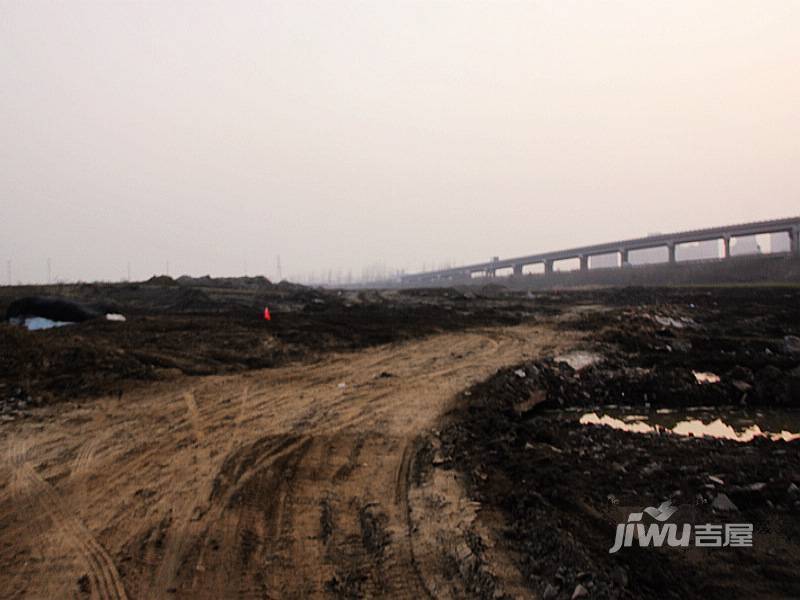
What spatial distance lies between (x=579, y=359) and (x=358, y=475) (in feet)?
22.5

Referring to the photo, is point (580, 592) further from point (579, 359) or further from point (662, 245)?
point (662, 245)

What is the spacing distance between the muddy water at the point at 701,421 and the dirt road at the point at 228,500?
2.50 m

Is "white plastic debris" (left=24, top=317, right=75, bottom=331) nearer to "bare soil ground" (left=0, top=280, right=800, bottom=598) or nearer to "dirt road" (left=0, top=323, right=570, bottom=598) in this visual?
"bare soil ground" (left=0, top=280, right=800, bottom=598)

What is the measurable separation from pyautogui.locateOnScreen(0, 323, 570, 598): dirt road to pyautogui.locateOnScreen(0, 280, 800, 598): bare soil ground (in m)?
0.02

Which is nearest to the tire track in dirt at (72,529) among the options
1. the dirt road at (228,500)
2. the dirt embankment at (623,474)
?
the dirt road at (228,500)

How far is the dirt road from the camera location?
3256 mm

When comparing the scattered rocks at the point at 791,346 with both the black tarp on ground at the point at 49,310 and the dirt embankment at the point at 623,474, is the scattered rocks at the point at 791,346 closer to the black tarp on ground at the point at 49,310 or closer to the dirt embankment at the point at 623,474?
the dirt embankment at the point at 623,474

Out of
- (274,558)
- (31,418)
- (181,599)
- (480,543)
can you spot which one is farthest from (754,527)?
(31,418)

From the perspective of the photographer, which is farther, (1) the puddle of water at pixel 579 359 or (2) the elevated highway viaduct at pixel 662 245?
(2) the elevated highway viaduct at pixel 662 245

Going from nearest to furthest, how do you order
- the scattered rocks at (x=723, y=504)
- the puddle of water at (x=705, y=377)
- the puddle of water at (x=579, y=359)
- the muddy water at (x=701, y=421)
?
the scattered rocks at (x=723, y=504)
the muddy water at (x=701, y=421)
the puddle of water at (x=705, y=377)
the puddle of water at (x=579, y=359)

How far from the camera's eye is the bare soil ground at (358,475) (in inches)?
126

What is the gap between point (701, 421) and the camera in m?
7.48

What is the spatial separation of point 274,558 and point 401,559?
91 centimetres

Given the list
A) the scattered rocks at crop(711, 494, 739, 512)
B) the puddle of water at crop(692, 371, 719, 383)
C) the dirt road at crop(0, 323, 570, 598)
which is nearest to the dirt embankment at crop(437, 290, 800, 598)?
the scattered rocks at crop(711, 494, 739, 512)
